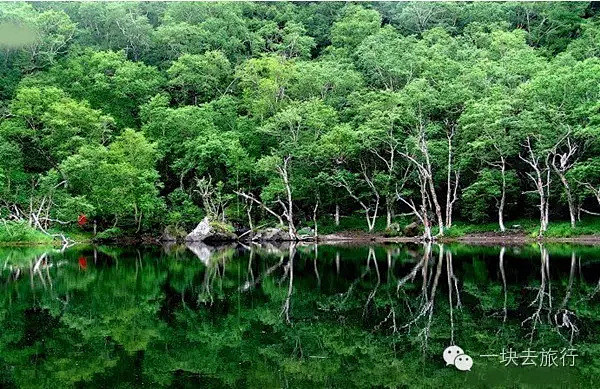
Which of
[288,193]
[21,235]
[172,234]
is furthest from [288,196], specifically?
[21,235]

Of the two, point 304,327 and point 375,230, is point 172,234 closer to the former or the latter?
point 375,230

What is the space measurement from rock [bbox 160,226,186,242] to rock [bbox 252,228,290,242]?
588 centimetres

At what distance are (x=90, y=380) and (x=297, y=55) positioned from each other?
65.0 m

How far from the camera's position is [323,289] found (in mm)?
16922

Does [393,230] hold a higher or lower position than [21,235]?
lower

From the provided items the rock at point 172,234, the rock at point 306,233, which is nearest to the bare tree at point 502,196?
the rock at point 306,233

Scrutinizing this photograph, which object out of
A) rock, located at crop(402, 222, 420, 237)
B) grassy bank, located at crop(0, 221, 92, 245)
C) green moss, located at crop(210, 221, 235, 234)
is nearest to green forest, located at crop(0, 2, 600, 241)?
grassy bank, located at crop(0, 221, 92, 245)

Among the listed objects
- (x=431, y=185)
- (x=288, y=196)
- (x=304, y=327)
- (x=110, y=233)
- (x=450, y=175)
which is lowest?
(x=110, y=233)

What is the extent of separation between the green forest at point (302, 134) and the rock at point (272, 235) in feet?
2.89

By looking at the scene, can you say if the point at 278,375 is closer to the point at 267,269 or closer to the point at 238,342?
the point at 238,342

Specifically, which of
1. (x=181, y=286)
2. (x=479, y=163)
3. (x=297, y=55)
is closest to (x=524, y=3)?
(x=297, y=55)

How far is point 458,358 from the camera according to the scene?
8656mm

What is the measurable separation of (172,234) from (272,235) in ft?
26.4

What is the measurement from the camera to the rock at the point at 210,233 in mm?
45309
